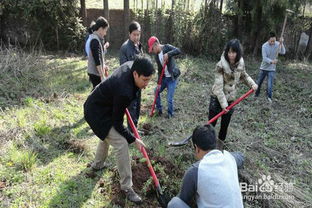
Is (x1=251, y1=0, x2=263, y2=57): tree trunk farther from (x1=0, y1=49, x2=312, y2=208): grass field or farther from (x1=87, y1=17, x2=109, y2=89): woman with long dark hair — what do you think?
(x1=87, y1=17, x2=109, y2=89): woman with long dark hair

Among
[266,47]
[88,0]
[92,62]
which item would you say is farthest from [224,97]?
[88,0]

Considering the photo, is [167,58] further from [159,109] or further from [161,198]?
[161,198]

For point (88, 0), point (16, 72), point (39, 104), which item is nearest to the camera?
point (39, 104)

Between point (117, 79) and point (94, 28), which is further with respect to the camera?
point (94, 28)

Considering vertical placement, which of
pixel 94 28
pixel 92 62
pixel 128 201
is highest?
pixel 94 28

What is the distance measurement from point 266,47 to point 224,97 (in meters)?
3.65

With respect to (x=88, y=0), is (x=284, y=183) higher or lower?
lower

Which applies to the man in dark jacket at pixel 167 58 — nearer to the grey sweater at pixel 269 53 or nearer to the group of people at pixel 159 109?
Result: the group of people at pixel 159 109

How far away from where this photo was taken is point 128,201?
348 centimetres

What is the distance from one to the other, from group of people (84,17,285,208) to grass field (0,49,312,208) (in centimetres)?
44

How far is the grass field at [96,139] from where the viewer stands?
3607 mm

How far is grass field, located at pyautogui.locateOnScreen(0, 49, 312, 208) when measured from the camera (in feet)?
11.8

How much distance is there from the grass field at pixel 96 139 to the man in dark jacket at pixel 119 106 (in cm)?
46

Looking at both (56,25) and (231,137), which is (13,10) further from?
(231,137)
